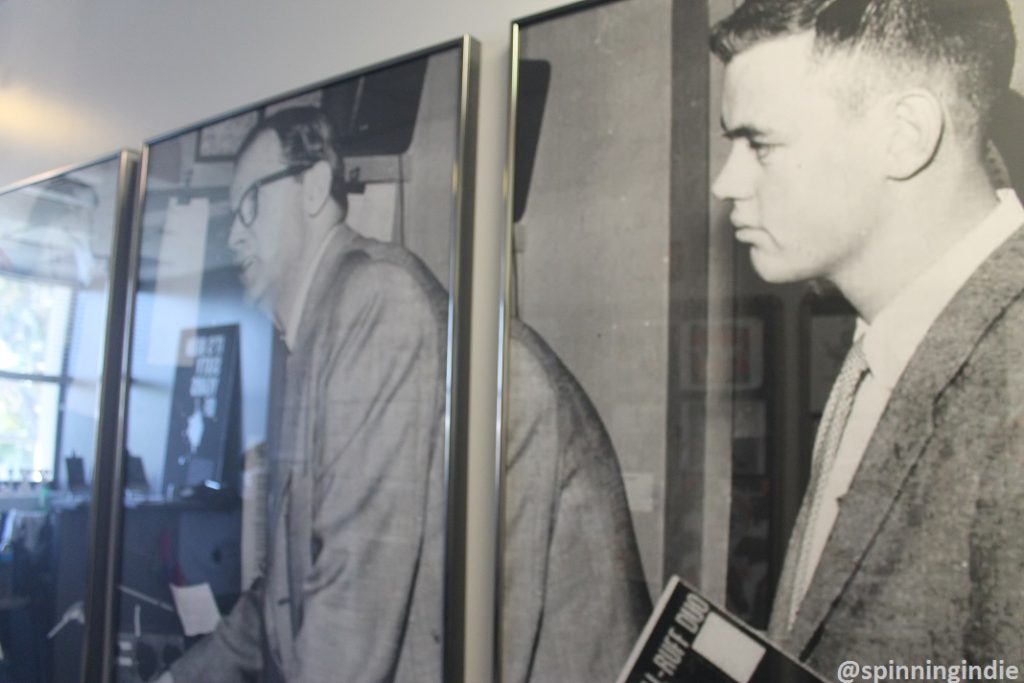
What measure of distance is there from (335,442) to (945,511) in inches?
30.9

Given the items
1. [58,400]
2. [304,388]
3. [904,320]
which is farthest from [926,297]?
[58,400]

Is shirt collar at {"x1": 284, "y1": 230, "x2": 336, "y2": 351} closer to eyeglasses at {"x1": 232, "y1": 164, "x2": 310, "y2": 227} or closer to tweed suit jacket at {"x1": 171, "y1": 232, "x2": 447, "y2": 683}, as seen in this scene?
tweed suit jacket at {"x1": 171, "y1": 232, "x2": 447, "y2": 683}

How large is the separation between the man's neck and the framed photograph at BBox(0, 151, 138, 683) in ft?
A: 4.34

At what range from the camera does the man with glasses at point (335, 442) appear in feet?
3.50

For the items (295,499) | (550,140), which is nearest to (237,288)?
(295,499)

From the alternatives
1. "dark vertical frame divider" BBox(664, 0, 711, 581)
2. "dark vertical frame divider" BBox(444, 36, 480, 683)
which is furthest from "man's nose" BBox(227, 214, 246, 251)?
"dark vertical frame divider" BBox(664, 0, 711, 581)

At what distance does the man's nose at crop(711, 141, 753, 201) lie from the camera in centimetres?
86

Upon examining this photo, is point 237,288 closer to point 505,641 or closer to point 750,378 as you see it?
point 505,641

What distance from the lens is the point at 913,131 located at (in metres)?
0.77

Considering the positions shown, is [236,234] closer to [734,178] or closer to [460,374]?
[460,374]

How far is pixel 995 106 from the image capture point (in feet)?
2.41

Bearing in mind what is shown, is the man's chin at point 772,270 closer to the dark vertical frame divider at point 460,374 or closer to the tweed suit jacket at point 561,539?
the tweed suit jacket at point 561,539

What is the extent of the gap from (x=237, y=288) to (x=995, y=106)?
42.8 inches

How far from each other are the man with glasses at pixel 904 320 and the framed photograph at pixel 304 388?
0.44m
